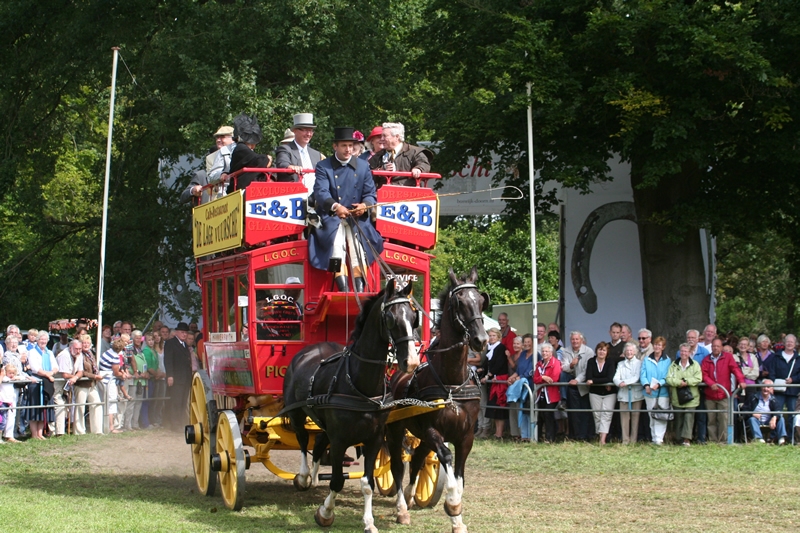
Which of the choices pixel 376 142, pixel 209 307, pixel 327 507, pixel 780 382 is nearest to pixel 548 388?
pixel 780 382

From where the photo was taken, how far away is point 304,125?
1155 cm

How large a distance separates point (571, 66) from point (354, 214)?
31.2 feet

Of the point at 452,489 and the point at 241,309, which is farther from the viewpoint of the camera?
the point at 241,309

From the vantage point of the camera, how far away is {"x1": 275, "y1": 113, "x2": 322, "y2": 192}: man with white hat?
1138 centimetres

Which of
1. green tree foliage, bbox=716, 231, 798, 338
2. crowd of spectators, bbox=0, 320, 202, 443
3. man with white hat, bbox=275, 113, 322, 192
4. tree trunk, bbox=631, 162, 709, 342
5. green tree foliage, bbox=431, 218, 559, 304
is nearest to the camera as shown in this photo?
man with white hat, bbox=275, 113, 322, 192

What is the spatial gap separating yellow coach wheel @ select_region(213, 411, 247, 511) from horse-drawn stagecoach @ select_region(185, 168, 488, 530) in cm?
1

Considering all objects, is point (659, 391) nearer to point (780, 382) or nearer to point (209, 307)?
point (780, 382)

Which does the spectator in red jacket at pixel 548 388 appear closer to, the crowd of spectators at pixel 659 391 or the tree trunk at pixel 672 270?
the crowd of spectators at pixel 659 391

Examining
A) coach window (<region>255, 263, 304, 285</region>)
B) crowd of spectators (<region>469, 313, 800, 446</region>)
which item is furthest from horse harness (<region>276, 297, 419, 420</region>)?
crowd of spectators (<region>469, 313, 800, 446</region>)

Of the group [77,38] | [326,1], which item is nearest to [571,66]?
[326,1]

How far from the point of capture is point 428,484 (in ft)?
35.6

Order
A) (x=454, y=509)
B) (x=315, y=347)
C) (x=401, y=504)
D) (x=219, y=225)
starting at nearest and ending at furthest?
(x=454, y=509), (x=401, y=504), (x=315, y=347), (x=219, y=225)

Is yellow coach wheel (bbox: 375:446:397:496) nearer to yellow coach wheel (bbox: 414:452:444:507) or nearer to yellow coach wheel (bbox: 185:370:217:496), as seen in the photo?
yellow coach wheel (bbox: 414:452:444:507)

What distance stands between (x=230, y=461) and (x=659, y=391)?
743cm
